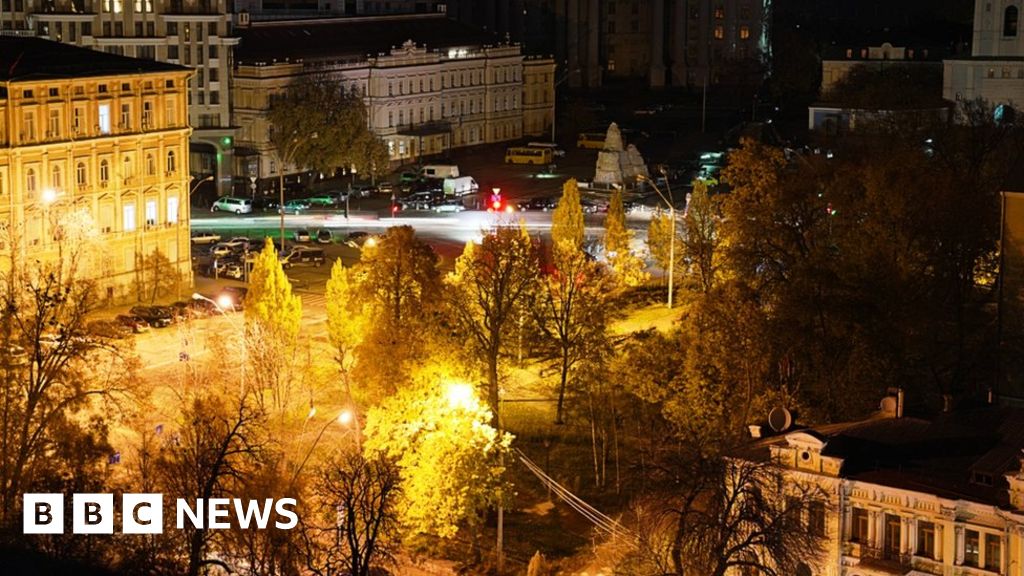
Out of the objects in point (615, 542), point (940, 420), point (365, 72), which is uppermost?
point (365, 72)

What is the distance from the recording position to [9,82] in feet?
225

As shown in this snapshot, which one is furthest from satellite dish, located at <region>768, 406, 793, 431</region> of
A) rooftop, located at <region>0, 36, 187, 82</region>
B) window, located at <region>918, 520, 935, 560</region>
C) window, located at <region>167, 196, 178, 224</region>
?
window, located at <region>167, 196, 178, 224</region>

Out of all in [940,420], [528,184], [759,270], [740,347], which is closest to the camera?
[940,420]

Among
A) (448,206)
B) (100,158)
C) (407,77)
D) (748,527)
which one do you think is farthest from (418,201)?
(748,527)

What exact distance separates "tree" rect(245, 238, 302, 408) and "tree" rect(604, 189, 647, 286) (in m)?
18.1

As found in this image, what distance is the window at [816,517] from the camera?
41375mm

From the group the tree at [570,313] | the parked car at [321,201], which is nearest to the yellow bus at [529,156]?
the parked car at [321,201]

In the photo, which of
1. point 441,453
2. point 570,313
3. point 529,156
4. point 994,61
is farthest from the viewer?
point 529,156

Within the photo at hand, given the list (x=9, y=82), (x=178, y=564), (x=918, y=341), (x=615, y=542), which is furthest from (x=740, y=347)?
(x=9, y=82)

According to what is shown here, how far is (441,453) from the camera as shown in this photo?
47875mm

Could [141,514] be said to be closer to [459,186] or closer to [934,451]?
[934,451]

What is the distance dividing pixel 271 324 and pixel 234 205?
40.2m

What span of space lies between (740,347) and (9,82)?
30.9 metres

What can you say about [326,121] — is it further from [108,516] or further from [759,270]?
[108,516]
